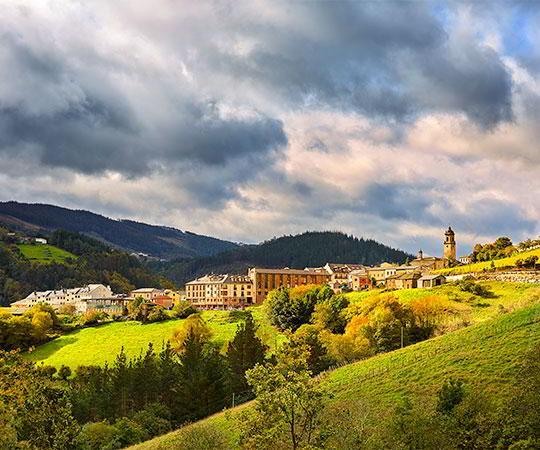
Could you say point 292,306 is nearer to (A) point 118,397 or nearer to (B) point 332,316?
(B) point 332,316

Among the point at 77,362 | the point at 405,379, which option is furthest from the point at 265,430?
the point at 77,362

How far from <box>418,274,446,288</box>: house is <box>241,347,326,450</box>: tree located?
102 m

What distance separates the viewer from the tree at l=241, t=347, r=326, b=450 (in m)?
30.8

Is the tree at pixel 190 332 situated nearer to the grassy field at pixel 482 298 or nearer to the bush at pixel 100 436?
the grassy field at pixel 482 298

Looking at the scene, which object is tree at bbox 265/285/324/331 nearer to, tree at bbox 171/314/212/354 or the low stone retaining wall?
tree at bbox 171/314/212/354

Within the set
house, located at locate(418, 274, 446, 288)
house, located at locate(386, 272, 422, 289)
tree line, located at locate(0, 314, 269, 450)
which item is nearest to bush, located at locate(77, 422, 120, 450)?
tree line, located at locate(0, 314, 269, 450)

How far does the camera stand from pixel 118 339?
446ft

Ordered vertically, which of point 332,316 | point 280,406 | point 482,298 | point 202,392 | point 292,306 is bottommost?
point 202,392

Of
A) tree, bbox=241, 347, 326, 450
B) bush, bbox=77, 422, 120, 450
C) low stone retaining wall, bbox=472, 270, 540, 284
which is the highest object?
low stone retaining wall, bbox=472, 270, 540, 284

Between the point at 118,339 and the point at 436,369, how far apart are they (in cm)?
9228

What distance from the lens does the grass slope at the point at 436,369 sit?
172 feet

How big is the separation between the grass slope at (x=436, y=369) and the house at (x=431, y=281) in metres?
63.0

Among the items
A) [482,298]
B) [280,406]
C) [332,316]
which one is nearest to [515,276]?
[482,298]

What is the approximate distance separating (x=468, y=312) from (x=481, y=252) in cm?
8186
